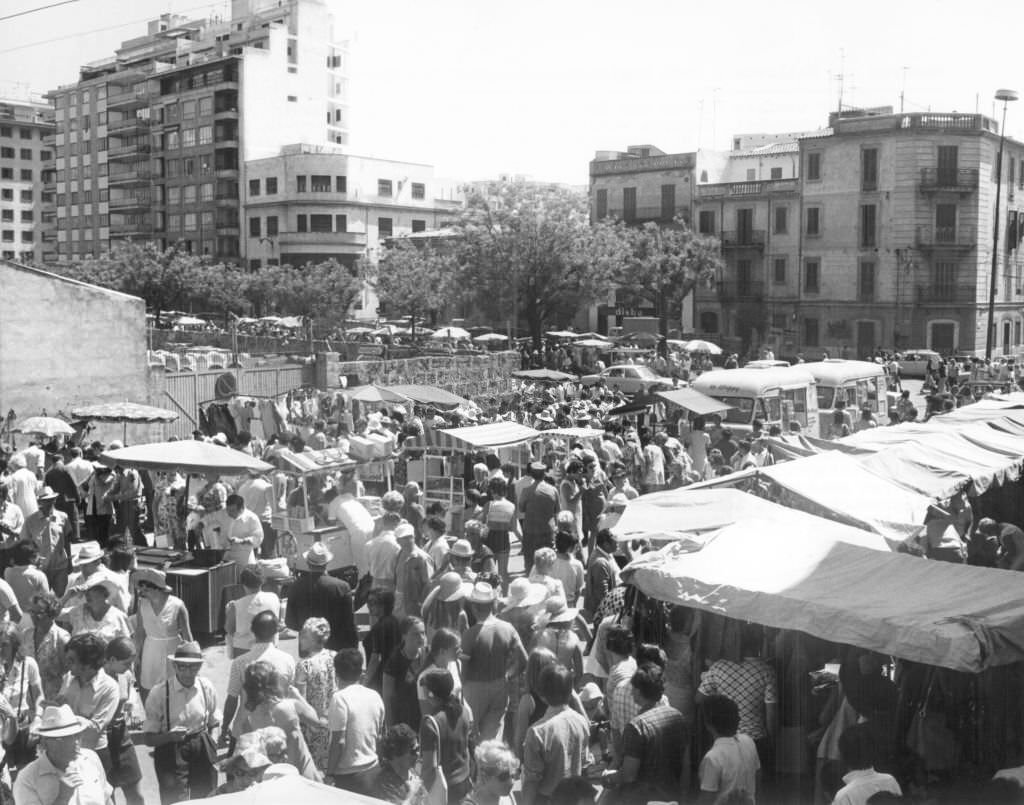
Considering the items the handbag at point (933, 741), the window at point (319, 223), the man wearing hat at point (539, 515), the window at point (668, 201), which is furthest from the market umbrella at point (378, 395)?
the window at point (319, 223)

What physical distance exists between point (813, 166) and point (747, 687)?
54.8 meters

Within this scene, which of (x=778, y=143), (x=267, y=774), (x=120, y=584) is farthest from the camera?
(x=778, y=143)

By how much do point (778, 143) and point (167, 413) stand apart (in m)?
62.4

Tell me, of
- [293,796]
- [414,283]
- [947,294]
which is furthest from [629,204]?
[293,796]

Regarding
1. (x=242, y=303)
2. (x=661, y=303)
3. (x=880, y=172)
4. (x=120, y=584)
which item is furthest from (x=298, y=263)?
(x=120, y=584)

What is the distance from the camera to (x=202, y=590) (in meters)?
12.1

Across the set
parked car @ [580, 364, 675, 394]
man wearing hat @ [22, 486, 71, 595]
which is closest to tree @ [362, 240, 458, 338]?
parked car @ [580, 364, 675, 394]

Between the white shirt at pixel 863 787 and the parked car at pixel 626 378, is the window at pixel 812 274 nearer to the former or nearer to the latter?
the parked car at pixel 626 378

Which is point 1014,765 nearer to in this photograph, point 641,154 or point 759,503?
point 759,503

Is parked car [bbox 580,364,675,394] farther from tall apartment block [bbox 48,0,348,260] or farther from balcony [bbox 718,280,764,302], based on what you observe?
tall apartment block [bbox 48,0,348,260]

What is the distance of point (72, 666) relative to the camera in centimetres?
758

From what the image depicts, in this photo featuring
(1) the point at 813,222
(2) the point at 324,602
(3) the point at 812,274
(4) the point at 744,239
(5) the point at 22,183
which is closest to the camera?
(2) the point at 324,602

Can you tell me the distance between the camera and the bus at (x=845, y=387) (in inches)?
1094

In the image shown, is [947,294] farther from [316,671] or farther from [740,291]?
[316,671]
